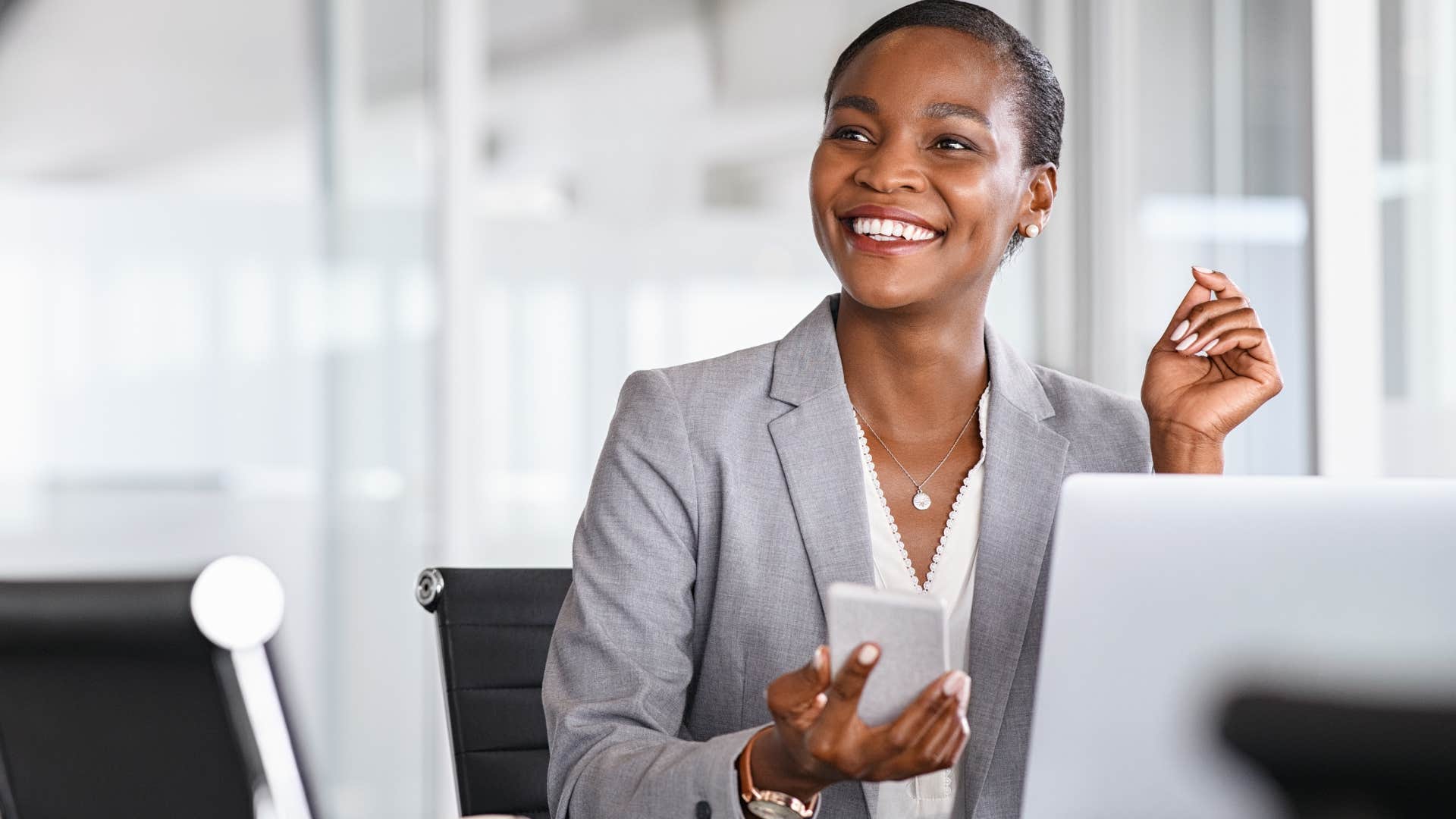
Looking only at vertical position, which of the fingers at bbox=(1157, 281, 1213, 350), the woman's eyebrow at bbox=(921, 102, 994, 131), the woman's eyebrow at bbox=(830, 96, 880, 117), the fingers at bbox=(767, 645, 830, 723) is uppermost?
the woman's eyebrow at bbox=(830, 96, 880, 117)

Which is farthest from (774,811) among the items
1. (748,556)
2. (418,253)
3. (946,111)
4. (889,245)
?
(418,253)

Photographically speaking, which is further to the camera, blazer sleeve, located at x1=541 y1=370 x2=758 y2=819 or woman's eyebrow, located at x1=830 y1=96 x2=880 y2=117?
woman's eyebrow, located at x1=830 y1=96 x2=880 y2=117

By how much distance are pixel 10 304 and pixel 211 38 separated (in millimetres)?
764

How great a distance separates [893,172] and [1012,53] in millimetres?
227

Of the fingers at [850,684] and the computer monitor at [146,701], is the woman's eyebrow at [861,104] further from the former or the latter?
the computer monitor at [146,701]

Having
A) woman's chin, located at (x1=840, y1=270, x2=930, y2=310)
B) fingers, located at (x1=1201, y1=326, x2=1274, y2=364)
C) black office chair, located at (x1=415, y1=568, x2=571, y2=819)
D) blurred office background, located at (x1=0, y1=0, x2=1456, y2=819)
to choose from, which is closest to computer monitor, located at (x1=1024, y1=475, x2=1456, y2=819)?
woman's chin, located at (x1=840, y1=270, x2=930, y2=310)

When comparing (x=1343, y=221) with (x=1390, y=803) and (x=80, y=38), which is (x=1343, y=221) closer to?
(x=1390, y=803)

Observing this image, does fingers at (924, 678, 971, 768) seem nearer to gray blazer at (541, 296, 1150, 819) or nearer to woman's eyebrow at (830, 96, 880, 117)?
gray blazer at (541, 296, 1150, 819)

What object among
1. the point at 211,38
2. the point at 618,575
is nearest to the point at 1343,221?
the point at 618,575

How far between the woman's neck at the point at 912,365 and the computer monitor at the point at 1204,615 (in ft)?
2.66

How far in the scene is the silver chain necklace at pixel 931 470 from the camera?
164 centimetres

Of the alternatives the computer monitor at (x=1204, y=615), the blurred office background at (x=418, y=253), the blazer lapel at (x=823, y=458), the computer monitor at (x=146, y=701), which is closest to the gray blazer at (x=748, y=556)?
the blazer lapel at (x=823, y=458)

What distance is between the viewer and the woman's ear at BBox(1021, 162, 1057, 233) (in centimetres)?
171

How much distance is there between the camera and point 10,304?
3365 mm
